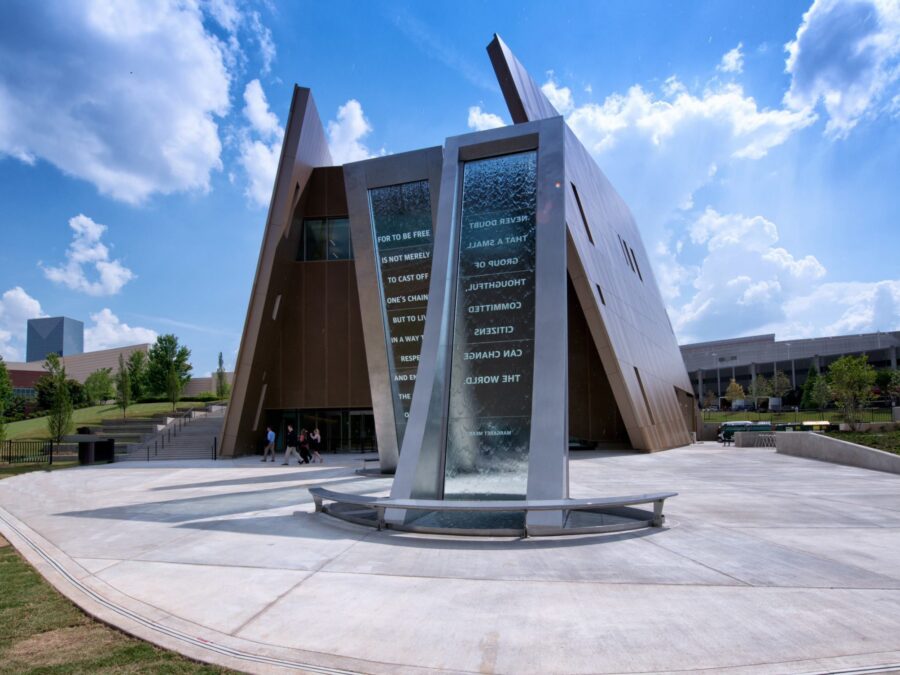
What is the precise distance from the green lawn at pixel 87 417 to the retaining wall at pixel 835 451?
3801cm

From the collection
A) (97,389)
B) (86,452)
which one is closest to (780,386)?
(86,452)

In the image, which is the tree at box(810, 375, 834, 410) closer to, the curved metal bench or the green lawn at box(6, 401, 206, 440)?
the green lawn at box(6, 401, 206, 440)

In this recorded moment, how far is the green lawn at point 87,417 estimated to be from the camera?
131 feet

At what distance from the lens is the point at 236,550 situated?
761 cm

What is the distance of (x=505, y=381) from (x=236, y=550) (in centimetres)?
490

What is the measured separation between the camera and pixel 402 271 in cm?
1681

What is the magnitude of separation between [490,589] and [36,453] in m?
35.5

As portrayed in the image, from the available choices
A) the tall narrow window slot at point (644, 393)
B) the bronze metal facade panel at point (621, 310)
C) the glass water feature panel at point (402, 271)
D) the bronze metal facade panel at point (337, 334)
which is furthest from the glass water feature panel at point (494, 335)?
the bronze metal facade panel at point (337, 334)

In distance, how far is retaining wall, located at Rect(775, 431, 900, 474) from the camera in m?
19.5

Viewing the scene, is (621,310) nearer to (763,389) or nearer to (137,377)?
(137,377)

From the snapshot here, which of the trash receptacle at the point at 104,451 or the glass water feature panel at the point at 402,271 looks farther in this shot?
the trash receptacle at the point at 104,451

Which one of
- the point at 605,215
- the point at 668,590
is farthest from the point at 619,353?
the point at 668,590

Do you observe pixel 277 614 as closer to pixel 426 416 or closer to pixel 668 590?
pixel 668 590

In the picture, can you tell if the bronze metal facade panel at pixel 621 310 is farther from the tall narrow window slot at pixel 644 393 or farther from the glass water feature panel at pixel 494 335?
the glass water feature panel at pixel 494 335
